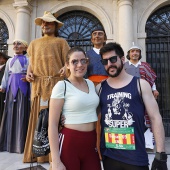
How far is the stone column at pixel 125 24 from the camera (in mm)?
6416

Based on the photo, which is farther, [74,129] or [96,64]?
[96,64]

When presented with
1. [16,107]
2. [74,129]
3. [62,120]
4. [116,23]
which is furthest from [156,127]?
[116,23]

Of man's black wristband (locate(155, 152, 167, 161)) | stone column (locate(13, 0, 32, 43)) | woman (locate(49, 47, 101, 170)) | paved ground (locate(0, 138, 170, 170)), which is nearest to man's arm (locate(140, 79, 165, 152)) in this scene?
man's black wristband (locate(155, 152, 167, 161))

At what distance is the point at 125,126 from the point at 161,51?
6.32 metres

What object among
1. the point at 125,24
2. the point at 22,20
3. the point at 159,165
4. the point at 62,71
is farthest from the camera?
the point at 22,20

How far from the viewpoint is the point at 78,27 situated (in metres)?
7.79

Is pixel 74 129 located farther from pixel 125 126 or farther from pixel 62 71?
pixel 62 71

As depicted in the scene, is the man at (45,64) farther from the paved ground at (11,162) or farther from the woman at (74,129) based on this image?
the woman at (74,129)

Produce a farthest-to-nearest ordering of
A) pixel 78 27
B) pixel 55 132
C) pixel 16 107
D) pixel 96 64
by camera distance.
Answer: pixel 78 27
pixel 16 107
pixel 96 64
pixel 55 132

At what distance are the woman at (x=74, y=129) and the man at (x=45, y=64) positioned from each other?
4.47ft

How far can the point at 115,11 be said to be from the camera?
710 cm

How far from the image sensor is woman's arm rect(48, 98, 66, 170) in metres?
1.57

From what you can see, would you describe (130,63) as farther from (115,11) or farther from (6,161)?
(115,11)

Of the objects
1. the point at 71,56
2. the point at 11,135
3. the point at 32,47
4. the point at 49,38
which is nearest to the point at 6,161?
the point at 11,135
